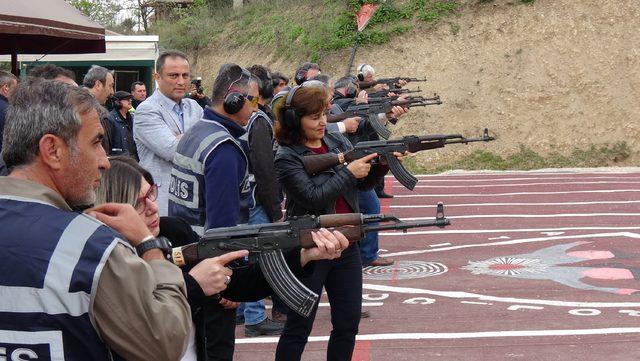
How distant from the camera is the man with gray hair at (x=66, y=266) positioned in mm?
2270

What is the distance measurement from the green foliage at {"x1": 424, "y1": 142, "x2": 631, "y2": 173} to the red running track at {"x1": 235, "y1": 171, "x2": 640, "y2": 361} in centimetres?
840

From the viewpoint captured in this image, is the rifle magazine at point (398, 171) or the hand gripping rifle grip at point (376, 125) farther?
the hand gripping rifle grip at point (376, 125)

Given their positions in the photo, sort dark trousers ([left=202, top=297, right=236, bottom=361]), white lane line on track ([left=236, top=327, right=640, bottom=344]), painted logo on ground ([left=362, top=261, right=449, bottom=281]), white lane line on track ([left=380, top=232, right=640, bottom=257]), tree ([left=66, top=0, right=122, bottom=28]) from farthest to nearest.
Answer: tree ([left=66, top=0, right=122, bottom=28]), white lane line on track ([left=380, top=232, right=640, bottom=257]), painted logo on ground ([left=362, top=261, right=449, bottom=281]), white lane line on track ([left=236, top=327, right=640, bottom=344]), dark trousers ([left=202, top=297, right=236, bottom=361])

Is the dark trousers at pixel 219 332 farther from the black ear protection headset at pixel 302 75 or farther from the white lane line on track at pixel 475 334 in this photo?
the black ear protection headset at pixel 302 75

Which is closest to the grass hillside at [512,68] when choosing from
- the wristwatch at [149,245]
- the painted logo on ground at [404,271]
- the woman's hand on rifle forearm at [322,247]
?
the painted logo on ground at [404,271]

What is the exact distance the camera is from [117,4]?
46.0 meters

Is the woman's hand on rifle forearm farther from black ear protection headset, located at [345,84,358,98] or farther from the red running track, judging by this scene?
black ear protection headset, located at [345,84,358,98]

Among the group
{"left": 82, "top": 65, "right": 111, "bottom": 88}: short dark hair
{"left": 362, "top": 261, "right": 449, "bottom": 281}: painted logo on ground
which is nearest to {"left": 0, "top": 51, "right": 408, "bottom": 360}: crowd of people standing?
{"left": 82, "top": 65, "right": 111, "bottom": 88}: short dark hair

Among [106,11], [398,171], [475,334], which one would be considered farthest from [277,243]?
[106,11]

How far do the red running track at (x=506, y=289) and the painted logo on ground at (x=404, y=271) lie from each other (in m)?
0.01

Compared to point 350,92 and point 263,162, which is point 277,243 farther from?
point 350,92

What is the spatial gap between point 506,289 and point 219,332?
4.53 metres

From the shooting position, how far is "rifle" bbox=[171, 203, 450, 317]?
11.4 feet

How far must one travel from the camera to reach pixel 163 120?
633 cm
